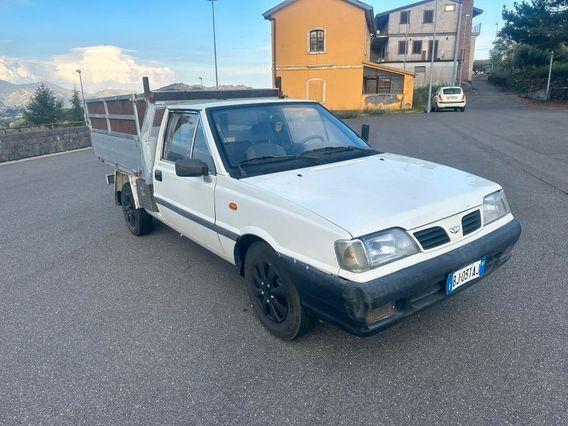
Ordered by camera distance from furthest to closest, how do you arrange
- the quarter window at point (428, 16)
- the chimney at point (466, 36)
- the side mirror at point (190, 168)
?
the chimney at point (466, 36) < the quarter window at point (428, 16) < the side mirror at point (190, 168)

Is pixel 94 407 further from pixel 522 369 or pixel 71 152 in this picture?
pixel 71 152

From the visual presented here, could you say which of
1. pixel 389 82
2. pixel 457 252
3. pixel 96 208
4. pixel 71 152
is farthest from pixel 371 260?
pixel 389 82

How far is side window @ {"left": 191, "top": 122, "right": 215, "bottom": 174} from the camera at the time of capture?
3.33 meters

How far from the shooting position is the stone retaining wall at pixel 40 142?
13328mm

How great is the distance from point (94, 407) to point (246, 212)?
1.53 meters

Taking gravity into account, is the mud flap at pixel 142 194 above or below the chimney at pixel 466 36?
below

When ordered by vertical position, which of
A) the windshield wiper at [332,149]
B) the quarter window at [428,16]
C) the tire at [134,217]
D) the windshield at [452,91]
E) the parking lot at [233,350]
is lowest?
the parking lot at [233,350]

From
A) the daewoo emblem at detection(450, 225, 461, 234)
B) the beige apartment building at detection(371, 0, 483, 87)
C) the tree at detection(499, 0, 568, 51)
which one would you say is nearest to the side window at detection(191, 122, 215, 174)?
the daewoo emblem at detection(450, 225, 461, 234)

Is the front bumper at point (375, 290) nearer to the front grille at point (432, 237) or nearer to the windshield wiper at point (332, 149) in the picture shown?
the front grille at point (432, 237)

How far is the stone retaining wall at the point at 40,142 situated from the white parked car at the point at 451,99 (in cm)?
2217

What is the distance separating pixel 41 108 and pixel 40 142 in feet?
112

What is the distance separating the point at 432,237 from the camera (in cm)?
251

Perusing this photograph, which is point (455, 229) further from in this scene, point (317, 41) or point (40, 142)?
point (317, 41)

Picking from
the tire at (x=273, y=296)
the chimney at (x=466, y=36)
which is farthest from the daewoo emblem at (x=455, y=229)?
the chimney at (x=466, y=36)
